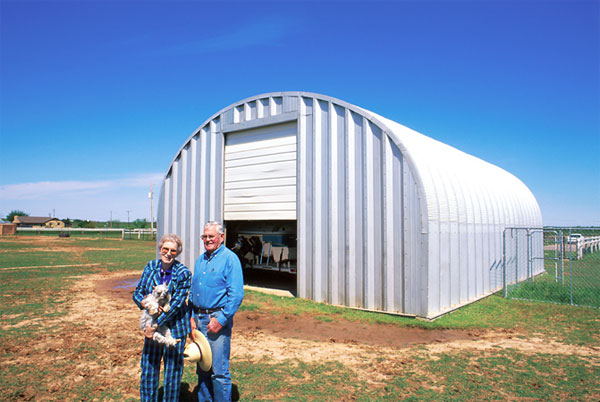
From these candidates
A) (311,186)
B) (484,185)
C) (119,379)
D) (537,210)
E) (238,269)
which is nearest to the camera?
(238,269)

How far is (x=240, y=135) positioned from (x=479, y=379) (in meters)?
10.1

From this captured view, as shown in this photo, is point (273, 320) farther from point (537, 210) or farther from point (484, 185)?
point (537, 210)

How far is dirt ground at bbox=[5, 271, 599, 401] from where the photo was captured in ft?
18.8

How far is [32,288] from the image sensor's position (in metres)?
13.0

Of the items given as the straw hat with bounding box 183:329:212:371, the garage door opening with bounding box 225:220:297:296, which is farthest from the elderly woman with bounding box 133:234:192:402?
the garage door opening with bounding box 225:220:297:296

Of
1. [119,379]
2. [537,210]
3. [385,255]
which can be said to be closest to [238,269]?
[119,379]

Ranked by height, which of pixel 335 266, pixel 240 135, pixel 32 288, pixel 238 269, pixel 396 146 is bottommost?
pixel 32 288

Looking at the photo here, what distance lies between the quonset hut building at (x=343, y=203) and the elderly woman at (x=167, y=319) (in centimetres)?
628

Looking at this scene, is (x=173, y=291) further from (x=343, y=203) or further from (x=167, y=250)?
(x=343, y=203)

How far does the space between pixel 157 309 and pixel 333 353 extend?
3785 millimetres

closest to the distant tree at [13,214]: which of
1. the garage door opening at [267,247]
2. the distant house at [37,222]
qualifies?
the distant house at [37,222]

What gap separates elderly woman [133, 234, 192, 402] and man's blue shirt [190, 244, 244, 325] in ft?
0.57

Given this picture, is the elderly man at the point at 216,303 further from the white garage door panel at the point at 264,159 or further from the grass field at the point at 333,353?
the white garage door panel at the point at 264,159

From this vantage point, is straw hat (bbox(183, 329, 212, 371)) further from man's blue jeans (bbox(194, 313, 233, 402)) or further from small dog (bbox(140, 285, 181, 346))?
small dog (bbox(140, 285, 181, 346))
